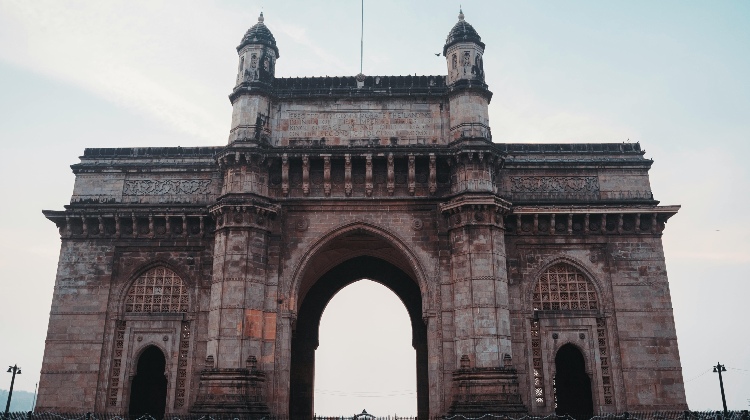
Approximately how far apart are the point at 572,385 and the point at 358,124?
1186 centimetres

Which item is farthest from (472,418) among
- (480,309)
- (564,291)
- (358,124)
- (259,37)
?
(259,37)

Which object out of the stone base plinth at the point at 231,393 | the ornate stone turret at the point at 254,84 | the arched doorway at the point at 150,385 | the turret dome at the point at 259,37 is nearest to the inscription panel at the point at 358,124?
the ornate stone turret at the point at 254,84

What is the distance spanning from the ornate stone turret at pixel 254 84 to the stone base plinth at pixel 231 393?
7.40 m

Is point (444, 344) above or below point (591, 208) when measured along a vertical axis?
below

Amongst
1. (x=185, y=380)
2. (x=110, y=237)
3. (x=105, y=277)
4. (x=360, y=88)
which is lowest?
(x=185, y=380)

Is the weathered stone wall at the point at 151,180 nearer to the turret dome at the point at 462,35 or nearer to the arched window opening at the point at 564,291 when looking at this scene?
the turret dome at the point at 462,35

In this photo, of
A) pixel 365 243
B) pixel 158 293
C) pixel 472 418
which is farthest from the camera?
pixel 365 243

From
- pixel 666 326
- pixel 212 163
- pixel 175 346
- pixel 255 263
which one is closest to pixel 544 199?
pixel 666 326

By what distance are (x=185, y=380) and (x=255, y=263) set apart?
4463mm

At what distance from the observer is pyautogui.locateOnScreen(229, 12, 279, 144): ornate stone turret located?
21.0m

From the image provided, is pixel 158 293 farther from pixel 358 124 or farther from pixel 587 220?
pixel 587 220

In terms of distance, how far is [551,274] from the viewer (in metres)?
21.1

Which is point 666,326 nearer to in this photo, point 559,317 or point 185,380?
point 559,317

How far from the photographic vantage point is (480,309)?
61.4ft
